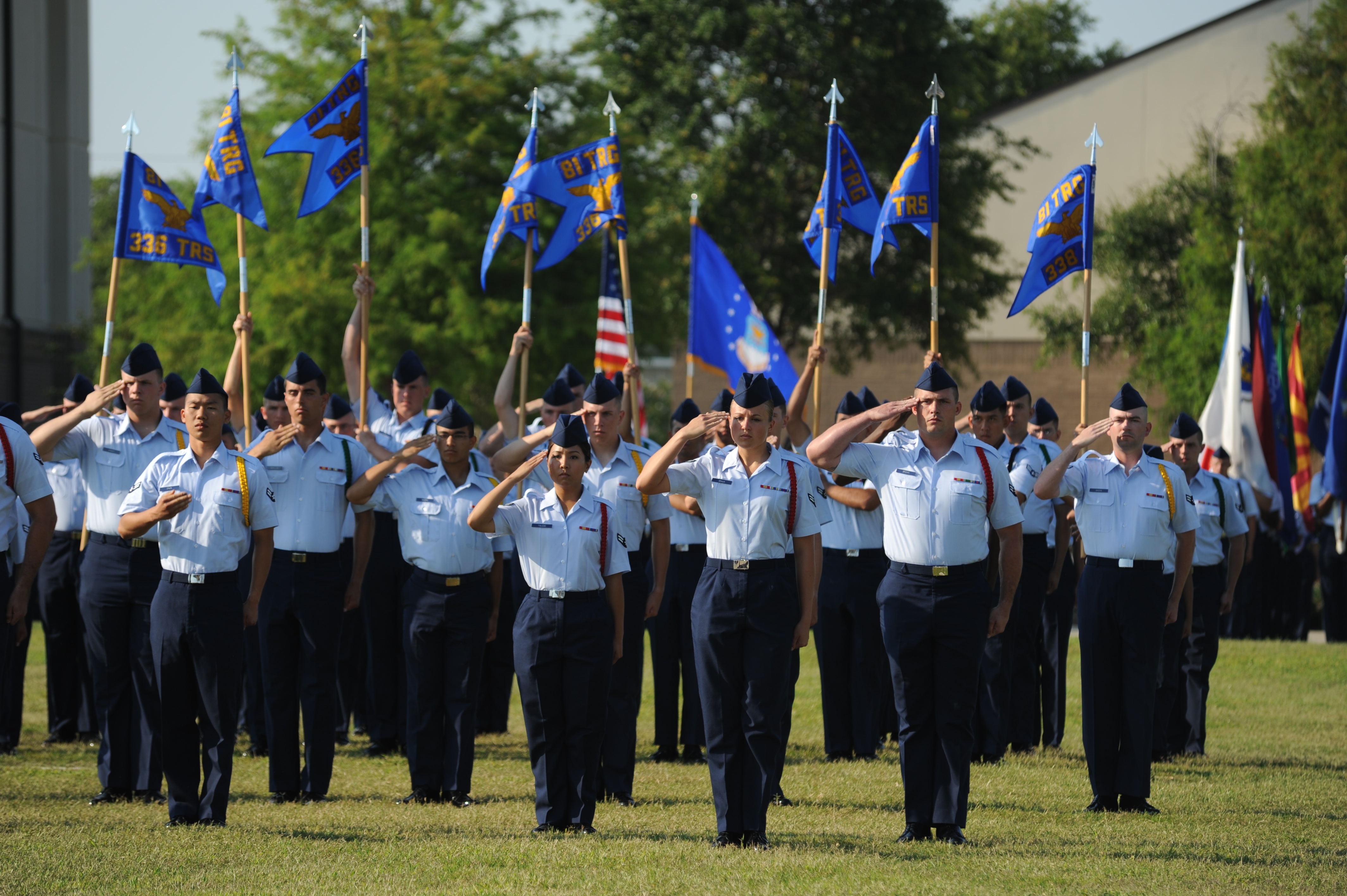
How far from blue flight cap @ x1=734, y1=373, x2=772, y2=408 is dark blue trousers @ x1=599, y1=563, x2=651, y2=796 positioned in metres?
1.48

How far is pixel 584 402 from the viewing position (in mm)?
8164

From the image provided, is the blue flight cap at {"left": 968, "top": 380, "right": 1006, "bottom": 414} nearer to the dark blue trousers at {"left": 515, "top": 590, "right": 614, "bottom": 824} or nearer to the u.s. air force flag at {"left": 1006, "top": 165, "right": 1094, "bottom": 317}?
the u.s. air force flag at {"left": 1006, "top": 165, "right": 1094, "bottom": 317}

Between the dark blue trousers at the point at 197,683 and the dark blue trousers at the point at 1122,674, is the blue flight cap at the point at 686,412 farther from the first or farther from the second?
the dark blue trousers at the point at 197,683

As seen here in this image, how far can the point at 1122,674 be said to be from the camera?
8.62 m

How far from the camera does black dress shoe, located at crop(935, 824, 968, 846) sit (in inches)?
294

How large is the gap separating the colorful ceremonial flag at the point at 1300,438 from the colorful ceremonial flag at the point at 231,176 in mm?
13084

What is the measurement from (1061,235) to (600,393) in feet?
14.0

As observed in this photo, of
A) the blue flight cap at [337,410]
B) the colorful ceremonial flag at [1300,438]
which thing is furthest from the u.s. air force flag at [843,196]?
the colorful ceremonial flag at [1300,438]

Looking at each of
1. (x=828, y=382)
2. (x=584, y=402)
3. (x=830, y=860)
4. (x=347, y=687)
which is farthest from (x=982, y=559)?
(x=828, y=382)

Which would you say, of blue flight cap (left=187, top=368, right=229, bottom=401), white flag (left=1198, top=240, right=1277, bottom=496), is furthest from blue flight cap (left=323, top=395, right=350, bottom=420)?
white flag (left=1198, top=240, right=1277, bottom=496)

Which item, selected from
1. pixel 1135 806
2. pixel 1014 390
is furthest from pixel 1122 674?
pixel 1014 390

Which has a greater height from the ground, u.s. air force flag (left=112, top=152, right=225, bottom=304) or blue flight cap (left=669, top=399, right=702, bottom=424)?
u.s. air force flag (left=112, top=152, right=225, bottom=304)

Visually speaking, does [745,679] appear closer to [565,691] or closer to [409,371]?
[565,691]

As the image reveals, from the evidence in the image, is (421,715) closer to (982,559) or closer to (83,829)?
(83,829)
